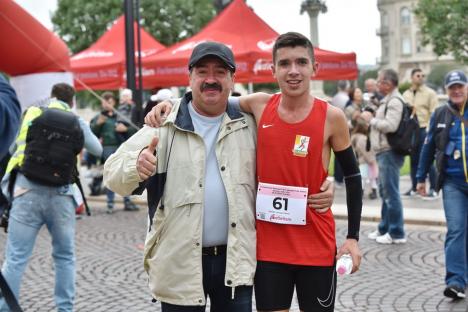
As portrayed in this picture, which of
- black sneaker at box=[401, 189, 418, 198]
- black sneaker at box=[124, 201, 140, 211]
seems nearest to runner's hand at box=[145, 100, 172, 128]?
black sneaker at box=[124, 201, 140, 211]

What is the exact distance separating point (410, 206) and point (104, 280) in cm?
605

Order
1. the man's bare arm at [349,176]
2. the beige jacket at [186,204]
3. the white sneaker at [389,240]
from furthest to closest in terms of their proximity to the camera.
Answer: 1. the white sneaker at [389,240]
2. the man's bare arm at [349,176]
3. the beige jacket at [186,204]

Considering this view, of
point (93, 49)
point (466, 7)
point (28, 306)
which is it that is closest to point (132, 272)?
point (28, 306)

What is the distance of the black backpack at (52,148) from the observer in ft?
17.0

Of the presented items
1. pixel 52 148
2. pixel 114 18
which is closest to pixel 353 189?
pixel 52 148

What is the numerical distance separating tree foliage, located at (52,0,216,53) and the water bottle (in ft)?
140

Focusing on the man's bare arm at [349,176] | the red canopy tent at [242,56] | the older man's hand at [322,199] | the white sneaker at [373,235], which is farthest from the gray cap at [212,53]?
the red canopy tent at [242,56]

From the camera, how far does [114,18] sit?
46.3 metres

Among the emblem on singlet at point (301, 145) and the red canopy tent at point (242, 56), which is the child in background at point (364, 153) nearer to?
the red canopy tent at point (242, 56)

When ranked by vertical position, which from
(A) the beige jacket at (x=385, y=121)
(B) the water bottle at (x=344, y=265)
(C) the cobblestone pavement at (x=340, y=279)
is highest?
(A) the beige jacket at (x=385, y=121)

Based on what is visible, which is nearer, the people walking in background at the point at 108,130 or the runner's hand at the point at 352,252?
the runner's hand at the point at 352,252

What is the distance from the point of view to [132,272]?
7352mm

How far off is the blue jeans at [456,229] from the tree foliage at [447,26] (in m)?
38.2

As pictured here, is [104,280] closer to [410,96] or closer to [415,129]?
[415,129]
